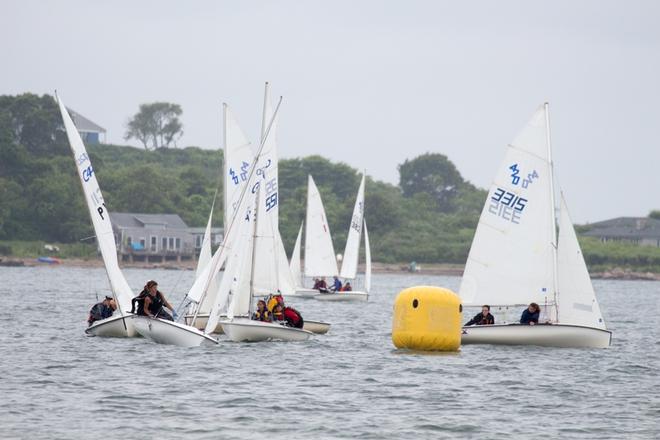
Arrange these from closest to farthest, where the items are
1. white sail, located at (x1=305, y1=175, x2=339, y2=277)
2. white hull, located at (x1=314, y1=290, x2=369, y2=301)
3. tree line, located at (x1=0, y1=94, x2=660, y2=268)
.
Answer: white hull, located at (x1=314, y1=290, x2=369, y2=301), white sail, located at (x1=305, y1=175, x2=339, y2=277), tree line, located at (x1=0, y1=94, x2=660, y2=268)

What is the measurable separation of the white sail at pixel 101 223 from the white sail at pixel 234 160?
4.21 metres

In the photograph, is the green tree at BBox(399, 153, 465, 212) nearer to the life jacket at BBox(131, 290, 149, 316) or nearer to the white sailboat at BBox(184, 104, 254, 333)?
the white sailboat at BBox(184, 104, 254, 333)

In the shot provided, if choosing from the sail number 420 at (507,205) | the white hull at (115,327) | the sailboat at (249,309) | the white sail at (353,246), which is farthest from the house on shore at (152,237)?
the sail number 420 at (507,205)

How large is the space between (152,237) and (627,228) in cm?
6560

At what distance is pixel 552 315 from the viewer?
37.2m

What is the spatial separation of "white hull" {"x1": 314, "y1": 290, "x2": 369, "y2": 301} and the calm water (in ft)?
91.7

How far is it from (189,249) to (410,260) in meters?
23.2

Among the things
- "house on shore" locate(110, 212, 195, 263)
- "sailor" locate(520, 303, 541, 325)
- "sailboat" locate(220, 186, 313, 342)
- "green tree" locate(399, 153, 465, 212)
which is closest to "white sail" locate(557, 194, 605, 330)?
"sailor" locate(520, 303, 541, 325)

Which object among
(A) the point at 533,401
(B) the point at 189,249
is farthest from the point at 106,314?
(B) the point at 189,249

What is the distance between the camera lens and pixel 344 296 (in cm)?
6938

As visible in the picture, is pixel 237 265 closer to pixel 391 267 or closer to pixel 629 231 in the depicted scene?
pixel 391 267

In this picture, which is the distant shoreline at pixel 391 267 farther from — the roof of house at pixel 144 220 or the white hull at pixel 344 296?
the white hull at pixel 344 296

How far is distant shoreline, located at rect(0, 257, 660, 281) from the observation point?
398 ft

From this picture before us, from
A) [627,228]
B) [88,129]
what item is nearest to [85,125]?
[88,129]
